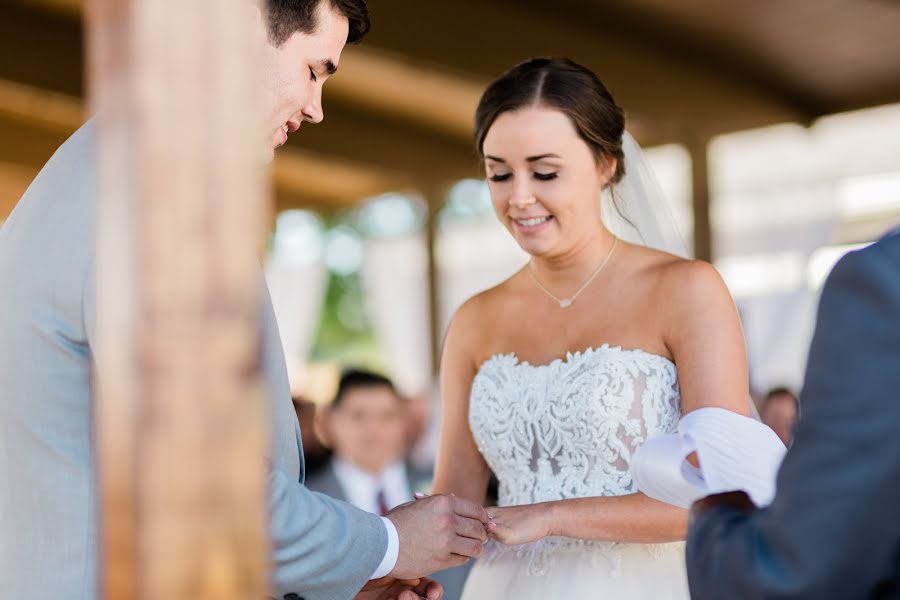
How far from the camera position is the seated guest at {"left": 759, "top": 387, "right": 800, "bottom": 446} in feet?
21.3

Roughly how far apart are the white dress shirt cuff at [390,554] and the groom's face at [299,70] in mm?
709

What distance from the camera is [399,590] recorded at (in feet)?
8.36

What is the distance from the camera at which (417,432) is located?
26.6 ft

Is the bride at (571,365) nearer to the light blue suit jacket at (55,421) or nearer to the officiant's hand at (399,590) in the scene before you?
the officiant's hand at (399,590)

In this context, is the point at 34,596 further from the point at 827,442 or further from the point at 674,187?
the point at 674,187

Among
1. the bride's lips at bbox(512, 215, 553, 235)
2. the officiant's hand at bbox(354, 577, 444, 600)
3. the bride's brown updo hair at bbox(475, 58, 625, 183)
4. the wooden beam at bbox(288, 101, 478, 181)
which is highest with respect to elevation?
the wooden beam at bbox(288, 101, 478, 181)

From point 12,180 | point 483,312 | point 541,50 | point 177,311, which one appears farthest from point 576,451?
point 12,180

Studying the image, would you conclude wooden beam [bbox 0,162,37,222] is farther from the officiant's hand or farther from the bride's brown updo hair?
the officiant's hand

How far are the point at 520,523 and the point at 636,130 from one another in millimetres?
7068

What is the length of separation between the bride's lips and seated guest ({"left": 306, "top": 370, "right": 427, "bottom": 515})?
2665mm

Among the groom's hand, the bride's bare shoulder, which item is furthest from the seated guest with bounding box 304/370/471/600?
the groom's hand

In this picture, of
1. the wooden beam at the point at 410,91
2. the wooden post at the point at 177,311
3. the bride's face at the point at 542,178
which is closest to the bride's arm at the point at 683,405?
the bride's face at the point at 542,178

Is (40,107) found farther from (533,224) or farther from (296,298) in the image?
(533,224)

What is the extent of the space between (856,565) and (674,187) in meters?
8.20
